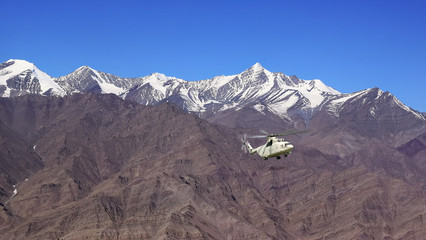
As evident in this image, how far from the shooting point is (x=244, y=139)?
17062 cm

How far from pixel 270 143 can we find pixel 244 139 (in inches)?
927

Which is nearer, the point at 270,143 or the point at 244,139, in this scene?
the point at 270,143

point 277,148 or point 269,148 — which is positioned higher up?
point 269,148

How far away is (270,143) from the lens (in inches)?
5807

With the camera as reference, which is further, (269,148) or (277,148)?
(269,148)

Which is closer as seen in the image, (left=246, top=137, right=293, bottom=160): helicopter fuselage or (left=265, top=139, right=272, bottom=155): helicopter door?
(left=246, top=137, right=293, bottom=160): helicopter fuselage

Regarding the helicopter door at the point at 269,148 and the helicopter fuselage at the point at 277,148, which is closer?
the helicopter fuselage at the point at 277,148
